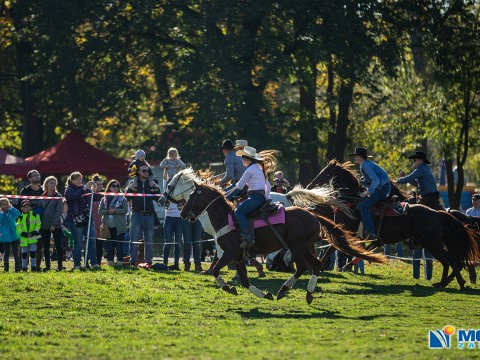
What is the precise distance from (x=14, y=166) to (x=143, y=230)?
1240 centimetres

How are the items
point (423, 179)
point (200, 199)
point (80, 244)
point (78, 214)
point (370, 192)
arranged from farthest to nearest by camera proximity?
point (78, 214)
point (80, 244)
point (423, 179)
point (370, 192)
point (200, 199)

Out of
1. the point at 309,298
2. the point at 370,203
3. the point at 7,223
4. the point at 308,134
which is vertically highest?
the point at 308,134

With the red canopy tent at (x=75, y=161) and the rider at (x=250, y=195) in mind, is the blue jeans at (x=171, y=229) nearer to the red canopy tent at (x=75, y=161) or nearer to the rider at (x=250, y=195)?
the rider at (x=250, y=195)

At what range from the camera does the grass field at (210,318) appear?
11.9 meters

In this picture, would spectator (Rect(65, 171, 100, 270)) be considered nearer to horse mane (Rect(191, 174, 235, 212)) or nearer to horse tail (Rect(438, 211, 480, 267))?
horse mane (Rect(191, 174, 235, 212))

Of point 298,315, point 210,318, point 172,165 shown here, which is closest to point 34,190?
point 172,165

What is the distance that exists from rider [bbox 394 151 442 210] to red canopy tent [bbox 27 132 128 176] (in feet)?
47.6

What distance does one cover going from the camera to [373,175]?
20422mm

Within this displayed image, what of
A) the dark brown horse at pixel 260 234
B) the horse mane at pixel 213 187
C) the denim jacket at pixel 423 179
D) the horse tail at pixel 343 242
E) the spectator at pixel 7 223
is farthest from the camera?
the spectator at pixel 7 223

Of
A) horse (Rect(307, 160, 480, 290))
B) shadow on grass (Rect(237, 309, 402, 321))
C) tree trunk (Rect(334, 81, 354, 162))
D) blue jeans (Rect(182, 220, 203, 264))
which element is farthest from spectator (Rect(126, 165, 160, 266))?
tree trunk (Rect(334, 81, 354, 162))

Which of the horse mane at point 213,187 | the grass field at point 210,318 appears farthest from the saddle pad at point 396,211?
the horse mane at point 213,187

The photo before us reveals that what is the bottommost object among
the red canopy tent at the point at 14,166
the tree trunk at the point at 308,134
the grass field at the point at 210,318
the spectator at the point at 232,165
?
the grass field at the point at 210,318

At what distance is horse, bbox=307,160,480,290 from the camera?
20.6m

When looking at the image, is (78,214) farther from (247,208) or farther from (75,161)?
(75,161)
